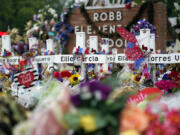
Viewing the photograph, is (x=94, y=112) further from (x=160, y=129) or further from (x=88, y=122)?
(x=160, y=129)

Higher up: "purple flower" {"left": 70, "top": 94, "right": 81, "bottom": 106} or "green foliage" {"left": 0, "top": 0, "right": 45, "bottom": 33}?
"green foliage" {"left": 0, "top": 0, "right": 45, "bottom": 33}

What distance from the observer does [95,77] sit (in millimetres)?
5848

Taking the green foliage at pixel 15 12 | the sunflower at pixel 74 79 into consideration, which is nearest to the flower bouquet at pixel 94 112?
the sunflower at pixel 74 79

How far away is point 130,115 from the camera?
146cm

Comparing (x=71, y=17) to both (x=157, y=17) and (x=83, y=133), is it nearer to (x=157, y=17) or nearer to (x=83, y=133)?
(x=157, y=17)

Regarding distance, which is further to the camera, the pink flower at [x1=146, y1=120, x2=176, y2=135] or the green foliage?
the green foliage

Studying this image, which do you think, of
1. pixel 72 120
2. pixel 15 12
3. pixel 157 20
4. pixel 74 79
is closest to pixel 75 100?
pixel 72 120

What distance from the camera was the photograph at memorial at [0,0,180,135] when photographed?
4.70ft

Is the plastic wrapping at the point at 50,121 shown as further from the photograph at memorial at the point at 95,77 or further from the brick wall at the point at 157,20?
the brick wall at the point at 157,20

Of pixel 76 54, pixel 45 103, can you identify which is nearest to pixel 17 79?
pixel 76 54

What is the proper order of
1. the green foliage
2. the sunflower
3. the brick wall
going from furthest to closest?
the green foliage → the brick wall → the sunflower

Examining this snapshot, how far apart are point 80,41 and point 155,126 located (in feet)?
14.7

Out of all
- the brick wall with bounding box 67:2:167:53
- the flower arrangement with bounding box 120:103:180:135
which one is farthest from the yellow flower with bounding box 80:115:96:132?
the brick wall with bounding box 67:2:167:53

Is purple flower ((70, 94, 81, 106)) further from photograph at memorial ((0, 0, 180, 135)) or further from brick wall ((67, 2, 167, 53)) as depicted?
brick wall ((67, 2, 167, 53))
